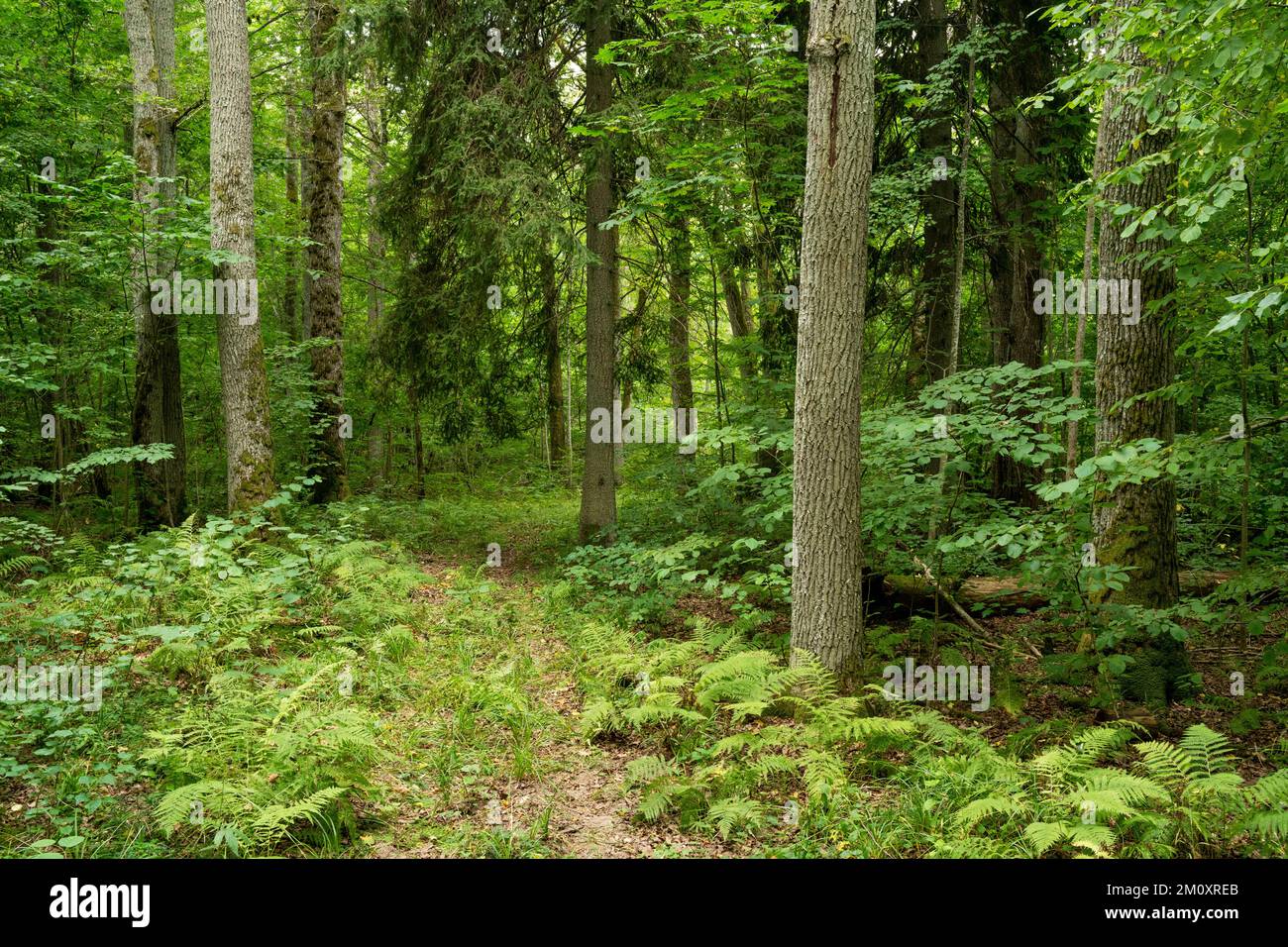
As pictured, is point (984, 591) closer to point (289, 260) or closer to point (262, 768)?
point (262, 768)

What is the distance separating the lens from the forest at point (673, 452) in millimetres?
4266

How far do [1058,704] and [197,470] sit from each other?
44.7 ft

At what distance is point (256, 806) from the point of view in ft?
12.5

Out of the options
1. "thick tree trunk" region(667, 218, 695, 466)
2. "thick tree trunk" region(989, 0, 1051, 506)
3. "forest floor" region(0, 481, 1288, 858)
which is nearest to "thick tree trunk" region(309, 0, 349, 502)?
"forest floor" region(0, 481, 1288, 858)

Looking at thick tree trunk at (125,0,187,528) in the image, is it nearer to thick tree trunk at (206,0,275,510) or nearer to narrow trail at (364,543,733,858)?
thick tree trunk at (206,0,275,510)

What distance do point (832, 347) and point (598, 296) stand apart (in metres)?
6.03

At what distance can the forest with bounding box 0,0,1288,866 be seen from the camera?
427 cm

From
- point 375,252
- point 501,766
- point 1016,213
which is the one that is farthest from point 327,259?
point 1016,213

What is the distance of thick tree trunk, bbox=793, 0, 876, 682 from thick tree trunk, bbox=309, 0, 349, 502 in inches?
342

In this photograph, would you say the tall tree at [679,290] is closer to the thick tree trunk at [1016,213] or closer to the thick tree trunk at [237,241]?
the thick tree trunk at [1016,213]

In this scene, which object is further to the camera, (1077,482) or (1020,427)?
(1020,427)

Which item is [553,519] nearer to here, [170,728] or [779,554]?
[779,554]
